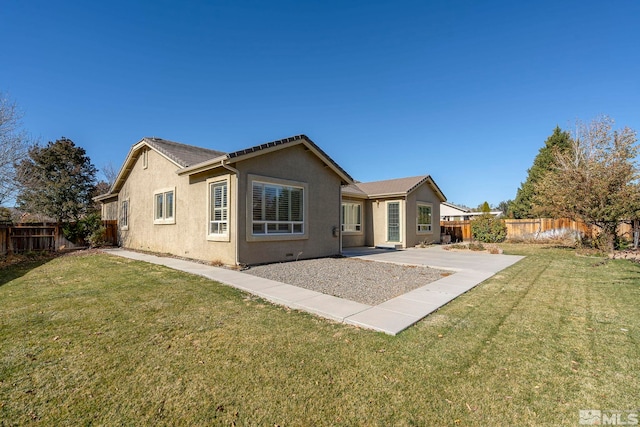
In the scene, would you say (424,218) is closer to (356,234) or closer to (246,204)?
(356,234)

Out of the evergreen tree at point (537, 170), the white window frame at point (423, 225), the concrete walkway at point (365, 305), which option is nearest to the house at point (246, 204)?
the white window frame at point (423, 225)

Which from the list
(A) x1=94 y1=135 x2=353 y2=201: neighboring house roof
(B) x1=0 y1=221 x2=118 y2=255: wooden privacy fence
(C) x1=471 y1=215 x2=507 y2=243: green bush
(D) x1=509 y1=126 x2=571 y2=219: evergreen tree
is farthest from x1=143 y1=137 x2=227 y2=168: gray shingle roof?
(D) x1=509 y1=126 x2=571 y2=219: evergreen tree

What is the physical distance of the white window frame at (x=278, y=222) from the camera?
9.63 metres

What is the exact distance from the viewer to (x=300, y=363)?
10.6 ft

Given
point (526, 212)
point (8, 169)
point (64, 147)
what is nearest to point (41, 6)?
point (8, 169)

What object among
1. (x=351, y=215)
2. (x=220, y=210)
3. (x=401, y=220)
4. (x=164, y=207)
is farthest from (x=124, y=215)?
(x=401, y=220)

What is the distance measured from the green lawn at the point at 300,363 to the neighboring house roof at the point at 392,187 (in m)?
11.4

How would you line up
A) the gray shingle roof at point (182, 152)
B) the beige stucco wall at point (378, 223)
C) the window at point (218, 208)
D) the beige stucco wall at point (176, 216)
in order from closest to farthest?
the window at point (218, 208), the beige stucco wall at point (176, 216), the gray shingle roof at point (182, 152), the beige stucco wall at point (378, 223)

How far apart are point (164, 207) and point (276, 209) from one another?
6.14 metres

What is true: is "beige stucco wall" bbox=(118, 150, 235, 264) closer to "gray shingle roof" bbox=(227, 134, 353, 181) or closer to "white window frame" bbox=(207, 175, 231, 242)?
"white window frame" bbox=(207, 175, 231, 242)

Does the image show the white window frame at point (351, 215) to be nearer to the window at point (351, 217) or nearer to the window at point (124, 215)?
the window at point (351, 217)

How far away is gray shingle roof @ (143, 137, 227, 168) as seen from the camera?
1200 centimetres

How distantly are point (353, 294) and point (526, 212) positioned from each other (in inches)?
1280

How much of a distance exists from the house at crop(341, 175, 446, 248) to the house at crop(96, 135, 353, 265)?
4.15 meters
